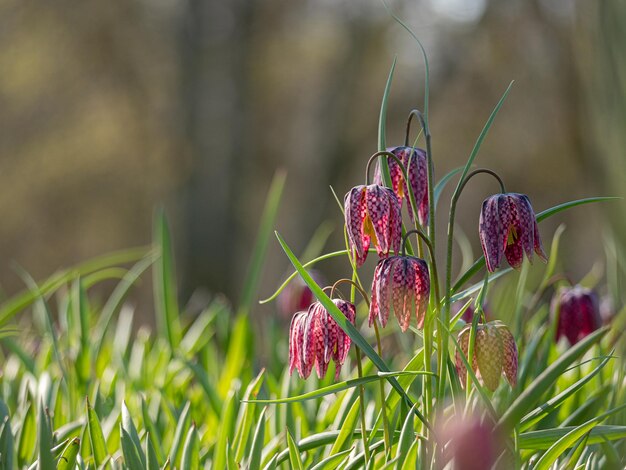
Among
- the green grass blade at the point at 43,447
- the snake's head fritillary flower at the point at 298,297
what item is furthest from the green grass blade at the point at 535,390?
the snake's head fritillary flower at the point at 298,297

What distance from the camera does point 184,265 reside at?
590 centimetres

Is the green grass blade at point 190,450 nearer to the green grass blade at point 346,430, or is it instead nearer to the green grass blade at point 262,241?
the green grass blade at point 346,430

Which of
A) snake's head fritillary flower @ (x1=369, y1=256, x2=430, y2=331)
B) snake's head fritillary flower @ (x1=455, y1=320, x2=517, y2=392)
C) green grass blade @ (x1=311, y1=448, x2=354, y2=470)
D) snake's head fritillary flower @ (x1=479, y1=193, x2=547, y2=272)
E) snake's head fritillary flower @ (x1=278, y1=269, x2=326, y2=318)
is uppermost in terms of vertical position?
snake's head fritillary flower @ (x1=479, y1=193, x2=547, y2=272)

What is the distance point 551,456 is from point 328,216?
783 cm

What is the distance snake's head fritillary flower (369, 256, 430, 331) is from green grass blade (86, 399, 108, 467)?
40cm

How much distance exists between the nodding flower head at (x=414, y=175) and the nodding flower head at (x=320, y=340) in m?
0.16

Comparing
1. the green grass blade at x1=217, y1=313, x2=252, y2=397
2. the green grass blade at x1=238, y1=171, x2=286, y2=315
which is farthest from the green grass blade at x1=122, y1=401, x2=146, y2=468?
the green grass blade at x1=238, y1=171, x2=286, y2=315

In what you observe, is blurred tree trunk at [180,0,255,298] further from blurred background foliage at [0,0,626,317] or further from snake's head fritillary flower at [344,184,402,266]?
snake's head fritillary flower at [344,184,402,266]

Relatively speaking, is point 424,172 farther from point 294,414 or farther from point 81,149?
point 81,149

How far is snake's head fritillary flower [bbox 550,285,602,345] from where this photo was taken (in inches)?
63.2

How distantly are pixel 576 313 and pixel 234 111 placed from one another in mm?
4621

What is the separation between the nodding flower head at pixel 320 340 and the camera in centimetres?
103

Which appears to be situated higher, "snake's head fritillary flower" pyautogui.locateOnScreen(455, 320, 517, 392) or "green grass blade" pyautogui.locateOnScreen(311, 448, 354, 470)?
"snake's head fritillary flower" pyautogui.locateOnScreen(455, 320, 517, 392)

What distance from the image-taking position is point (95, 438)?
43.3 inches
